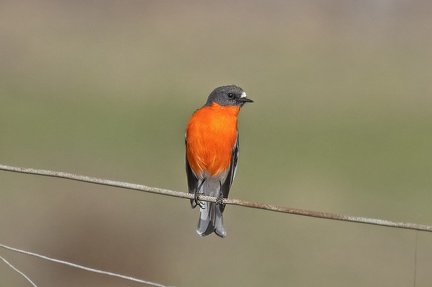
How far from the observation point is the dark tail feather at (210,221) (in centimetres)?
930

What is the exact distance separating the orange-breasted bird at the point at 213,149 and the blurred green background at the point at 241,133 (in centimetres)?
413

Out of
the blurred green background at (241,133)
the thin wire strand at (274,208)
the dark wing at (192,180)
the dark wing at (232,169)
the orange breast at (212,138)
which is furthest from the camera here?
the blurred green background at (241,133)

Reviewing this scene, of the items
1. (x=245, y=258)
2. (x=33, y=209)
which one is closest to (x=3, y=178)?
(x=33, y=209)

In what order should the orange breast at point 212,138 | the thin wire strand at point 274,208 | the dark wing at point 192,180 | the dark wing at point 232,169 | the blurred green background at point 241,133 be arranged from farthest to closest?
the blurred green background at point 241,133, the dark wing at point 192,180, the dark wing at point 232,169, the orange breast at point 212,138, the thin wire strand at point 274,208

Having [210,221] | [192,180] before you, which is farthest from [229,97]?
[210,221]

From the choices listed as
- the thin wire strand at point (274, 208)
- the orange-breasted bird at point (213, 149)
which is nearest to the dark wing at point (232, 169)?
the orange-breasted bird at point (213, 149)

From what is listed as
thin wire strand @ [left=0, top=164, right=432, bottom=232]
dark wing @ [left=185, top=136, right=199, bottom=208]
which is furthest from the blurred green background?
thin wire strand @ [left=0, top=164, right=432, bottom=232]

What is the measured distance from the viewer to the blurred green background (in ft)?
46.8

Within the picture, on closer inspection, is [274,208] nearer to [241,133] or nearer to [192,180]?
[192,180]

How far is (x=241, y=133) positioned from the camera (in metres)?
20.1

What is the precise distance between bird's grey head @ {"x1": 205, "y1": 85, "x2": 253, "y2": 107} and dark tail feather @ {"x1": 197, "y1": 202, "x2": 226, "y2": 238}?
87 centimetres

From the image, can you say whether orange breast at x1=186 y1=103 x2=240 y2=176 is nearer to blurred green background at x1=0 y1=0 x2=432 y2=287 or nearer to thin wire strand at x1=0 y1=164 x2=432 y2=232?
thin wire strand at x1=0 y1=164 x2=432 y2=232

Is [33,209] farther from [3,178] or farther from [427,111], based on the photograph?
[427,111]

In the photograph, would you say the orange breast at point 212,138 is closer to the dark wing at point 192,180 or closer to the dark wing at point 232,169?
the dark wing at point 232,169
